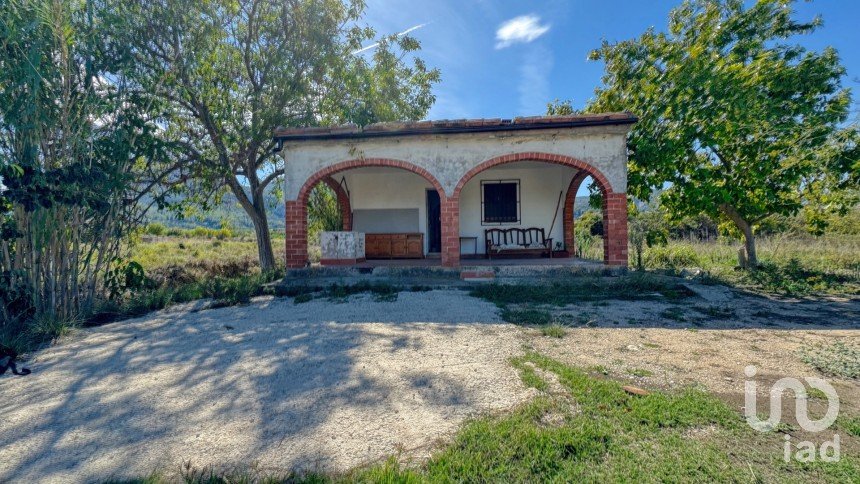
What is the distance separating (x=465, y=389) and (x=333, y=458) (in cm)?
112

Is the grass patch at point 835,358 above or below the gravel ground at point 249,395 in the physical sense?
below

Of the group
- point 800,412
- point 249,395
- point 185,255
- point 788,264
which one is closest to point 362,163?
point 249,395

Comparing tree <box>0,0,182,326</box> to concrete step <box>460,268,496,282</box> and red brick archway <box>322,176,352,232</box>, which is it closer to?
red brick archway <box>322,176,352,232</box>

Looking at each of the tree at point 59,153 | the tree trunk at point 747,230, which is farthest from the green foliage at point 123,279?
the tree trunk at point 747,230

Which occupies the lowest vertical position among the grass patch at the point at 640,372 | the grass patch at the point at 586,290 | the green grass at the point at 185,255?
the grass patch at the point at 640,372

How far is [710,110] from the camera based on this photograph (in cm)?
773

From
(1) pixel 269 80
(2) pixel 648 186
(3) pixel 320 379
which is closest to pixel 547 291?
(2) pixel 648 186

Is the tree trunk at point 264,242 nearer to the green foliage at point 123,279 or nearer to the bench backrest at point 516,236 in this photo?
the green foliage at point 123,279

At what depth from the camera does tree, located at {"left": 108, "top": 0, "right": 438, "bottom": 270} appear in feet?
25.1

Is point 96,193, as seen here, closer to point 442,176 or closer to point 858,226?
point 442,176

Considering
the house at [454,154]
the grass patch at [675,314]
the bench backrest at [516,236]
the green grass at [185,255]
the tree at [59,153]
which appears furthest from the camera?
the green grass at [185,255]

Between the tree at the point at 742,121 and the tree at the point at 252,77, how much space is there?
6807mm

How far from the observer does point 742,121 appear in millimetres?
7520

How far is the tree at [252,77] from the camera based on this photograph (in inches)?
301
